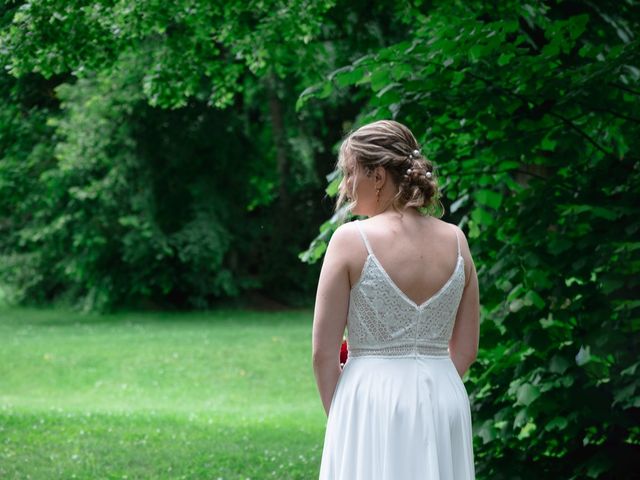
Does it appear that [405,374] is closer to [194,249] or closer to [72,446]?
[72,446]

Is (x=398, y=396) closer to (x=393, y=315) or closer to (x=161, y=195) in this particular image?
(x=393, y=315)

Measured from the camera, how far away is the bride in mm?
3082

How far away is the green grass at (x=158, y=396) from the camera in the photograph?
8.34m

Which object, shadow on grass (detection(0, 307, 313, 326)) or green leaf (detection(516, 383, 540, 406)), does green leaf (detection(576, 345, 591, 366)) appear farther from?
shadow on grass (detection(0, 307, 313, 326))

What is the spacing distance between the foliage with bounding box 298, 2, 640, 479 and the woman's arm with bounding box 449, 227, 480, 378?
5.23ft

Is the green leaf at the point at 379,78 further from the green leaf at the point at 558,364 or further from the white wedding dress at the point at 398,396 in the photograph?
the white wedding dress at the point at 398,396

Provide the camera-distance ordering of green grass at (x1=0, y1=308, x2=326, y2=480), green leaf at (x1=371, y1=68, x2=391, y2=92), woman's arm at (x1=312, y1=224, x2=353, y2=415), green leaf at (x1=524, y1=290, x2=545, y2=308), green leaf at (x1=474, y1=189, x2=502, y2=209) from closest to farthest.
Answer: woman's arm at (x1=312, y1=224, x2=353, y2=415) < green leaf at (x1=524, y1=290, x2=545, y2=308) < green leaf at (x1=371, y1=68, x2=391, y2=92) < green leaf at (x1=474, y1=189, x2=502, y2=209) < green grass at (x1=0, y1=308, x2=326, y2=480)

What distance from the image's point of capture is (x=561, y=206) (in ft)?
17.7

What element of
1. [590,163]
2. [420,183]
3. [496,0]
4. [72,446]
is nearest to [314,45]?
[496,0]

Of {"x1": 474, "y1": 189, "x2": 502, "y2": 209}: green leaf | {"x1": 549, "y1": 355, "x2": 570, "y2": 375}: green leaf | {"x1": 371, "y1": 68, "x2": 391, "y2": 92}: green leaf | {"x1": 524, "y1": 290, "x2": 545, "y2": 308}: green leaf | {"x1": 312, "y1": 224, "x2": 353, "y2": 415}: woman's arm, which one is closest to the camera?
{"x1": 312, "y1": 224, "x2": 353, "y2": 415}: woman's arm

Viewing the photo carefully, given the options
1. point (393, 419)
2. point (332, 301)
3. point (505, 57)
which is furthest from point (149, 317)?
point (332, 301)

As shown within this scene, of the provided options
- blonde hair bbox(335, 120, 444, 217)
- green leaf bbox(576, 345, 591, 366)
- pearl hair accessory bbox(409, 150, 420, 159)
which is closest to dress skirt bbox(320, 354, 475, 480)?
blonde hair bbox(335, 120, 444, 217)

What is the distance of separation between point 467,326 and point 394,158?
2.33 feet

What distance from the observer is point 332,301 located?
306cm
